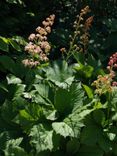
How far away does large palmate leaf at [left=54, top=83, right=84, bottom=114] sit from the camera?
336cm

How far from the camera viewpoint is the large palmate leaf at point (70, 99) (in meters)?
3.36

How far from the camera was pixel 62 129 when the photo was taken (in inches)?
125

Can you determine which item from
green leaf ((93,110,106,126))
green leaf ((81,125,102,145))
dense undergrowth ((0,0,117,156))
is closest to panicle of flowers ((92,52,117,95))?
dense undergrowth ((0,0,117,156))

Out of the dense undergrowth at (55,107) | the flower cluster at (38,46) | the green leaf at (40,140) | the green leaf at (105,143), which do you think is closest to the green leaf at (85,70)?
the dense undergrowth at (55,107)

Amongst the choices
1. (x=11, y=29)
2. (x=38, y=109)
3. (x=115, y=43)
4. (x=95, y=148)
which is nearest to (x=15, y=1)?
(x=11, y=29)

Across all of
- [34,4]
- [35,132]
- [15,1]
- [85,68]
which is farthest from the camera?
[34,4]

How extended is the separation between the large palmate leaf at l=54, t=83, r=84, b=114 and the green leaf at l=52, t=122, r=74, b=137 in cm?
18

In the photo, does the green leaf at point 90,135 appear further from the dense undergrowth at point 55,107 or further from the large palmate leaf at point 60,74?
the large palmate leaf at point 60,74

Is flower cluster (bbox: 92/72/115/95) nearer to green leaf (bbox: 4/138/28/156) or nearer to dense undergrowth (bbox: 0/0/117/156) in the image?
dense undergrowth (bbox: 0/0/117/156)

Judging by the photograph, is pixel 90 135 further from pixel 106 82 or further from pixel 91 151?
pixel 106 82

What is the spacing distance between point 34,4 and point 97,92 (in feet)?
6.56

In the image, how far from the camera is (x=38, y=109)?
11.0 ft

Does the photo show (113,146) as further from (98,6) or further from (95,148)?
(98,6)

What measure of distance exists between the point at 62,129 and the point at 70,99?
0.30m
